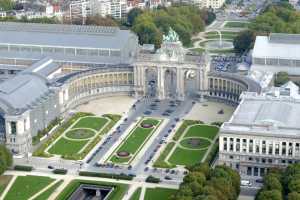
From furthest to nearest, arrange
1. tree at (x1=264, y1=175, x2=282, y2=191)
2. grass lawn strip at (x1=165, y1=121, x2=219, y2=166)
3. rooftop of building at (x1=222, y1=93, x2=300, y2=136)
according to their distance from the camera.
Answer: grass lawn strip at (x1=165, y1=121, x2=219, y2=166) < rooftop of building at (x1=222, y1=93, x2=300, y2=136) < tree at (x1=264, y1=175, x2=282, y2=191)

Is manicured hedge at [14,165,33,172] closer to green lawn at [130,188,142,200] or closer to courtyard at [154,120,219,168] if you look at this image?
green lawn at [130,188,142,200]

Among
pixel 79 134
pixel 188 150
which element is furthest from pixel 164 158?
pixel 79 134

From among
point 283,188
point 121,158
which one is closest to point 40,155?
point 121,158

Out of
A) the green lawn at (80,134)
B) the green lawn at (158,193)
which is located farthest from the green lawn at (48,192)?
the green lawn at (80,134)

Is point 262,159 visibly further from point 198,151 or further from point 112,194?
point 112,194

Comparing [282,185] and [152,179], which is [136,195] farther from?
[282,185]

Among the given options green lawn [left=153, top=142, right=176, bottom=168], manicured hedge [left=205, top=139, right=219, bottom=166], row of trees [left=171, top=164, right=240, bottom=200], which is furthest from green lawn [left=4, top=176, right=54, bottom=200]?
manicured hedge [left=205, top=139, right=219, bottom=166]
